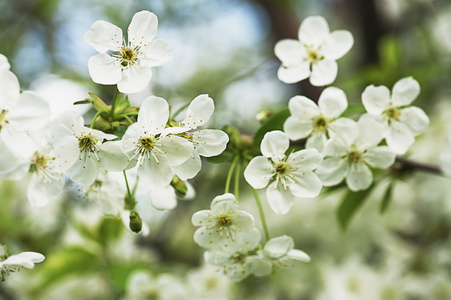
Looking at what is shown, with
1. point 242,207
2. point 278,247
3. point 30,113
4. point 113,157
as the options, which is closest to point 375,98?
point 278,247

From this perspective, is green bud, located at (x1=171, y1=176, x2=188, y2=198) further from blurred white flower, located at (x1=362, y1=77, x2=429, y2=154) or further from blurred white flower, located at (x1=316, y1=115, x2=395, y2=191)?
blurred white flower, located at (x1=362, y1=77, x2=429, y2=154)

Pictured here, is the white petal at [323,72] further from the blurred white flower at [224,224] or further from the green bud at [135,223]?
the green bud at [135,223]

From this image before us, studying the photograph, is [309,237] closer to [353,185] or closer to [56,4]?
[353,185]

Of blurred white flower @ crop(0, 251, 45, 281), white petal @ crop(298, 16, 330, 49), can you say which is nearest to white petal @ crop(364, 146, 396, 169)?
white petal @ crop(298, 16, 330, 49)

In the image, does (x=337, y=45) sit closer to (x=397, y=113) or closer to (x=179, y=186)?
(x=397, y=113)

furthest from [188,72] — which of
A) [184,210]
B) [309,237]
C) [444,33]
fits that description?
[444,33]

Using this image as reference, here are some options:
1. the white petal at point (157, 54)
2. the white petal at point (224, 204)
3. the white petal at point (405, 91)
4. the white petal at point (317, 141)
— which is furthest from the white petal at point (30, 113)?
the white petal at point (405, 91)
